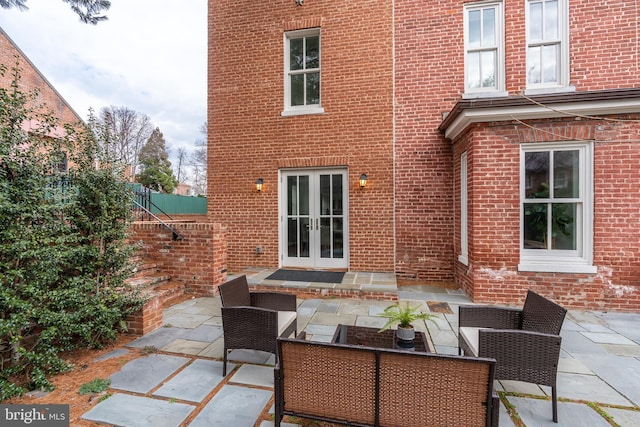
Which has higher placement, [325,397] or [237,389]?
[325,397]

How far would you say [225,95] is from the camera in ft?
22.1

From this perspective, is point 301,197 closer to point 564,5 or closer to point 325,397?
point 325,397

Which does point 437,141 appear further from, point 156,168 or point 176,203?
point 156,168

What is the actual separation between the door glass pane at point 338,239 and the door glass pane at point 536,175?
11.3 ft

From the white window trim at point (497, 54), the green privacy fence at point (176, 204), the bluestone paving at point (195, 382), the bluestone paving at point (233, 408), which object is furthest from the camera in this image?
the green privacy fence at point (176, 204)

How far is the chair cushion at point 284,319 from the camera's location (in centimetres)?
279

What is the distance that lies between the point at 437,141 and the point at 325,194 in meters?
2.59

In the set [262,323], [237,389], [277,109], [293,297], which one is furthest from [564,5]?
[237,389]

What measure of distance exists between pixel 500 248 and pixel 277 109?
5269mm

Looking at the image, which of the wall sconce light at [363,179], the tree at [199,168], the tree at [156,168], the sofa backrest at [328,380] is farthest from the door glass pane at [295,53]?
the tree at [199,168]

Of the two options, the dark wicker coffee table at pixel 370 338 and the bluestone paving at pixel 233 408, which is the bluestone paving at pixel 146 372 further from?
the dark wicker coffee table at pixel 370 338

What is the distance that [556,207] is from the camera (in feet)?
14.7

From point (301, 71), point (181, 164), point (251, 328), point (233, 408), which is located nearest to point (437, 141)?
point (301, 71)

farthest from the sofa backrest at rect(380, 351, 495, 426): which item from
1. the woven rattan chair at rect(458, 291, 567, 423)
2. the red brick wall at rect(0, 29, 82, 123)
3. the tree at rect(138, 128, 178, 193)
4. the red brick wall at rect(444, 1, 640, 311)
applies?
the tree at rect(138, 128, 178, 193)
